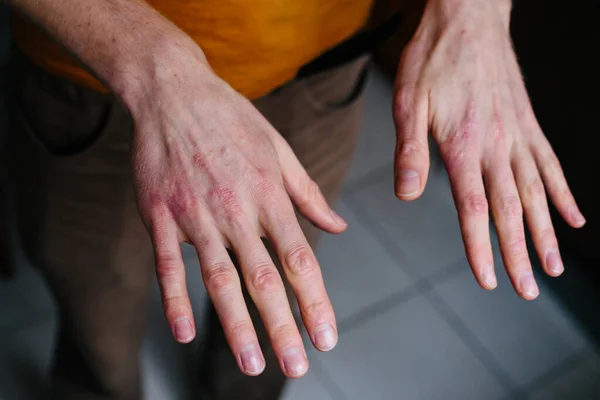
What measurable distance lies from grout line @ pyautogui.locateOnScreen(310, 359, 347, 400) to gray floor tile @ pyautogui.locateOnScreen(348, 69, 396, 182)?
21.6 inches

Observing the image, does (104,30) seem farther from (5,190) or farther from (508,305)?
(508,305)

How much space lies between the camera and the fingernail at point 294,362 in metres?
0.48

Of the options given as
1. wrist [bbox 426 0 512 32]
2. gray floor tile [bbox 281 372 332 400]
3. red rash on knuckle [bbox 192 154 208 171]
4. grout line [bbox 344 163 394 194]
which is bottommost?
gray floor tile [bbox 281 372 332 400]

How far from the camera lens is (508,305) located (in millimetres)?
1523

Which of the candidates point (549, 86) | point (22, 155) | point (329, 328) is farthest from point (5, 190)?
point (549, 86)

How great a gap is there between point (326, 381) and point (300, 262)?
89cm

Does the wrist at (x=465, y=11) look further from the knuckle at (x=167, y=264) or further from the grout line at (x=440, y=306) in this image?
the grout line at (x=440, y=306)

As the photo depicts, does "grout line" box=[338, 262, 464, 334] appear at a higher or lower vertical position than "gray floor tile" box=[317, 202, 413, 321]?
lower

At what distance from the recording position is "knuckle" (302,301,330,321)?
0.51m

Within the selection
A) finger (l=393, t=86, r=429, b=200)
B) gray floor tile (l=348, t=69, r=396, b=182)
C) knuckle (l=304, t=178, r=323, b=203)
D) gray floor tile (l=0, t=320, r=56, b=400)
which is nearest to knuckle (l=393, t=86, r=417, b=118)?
finger (l=393, t=86, r=429, b=200)

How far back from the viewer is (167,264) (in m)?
0.50

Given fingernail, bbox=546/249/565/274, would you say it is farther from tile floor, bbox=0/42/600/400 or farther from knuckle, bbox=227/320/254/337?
tile floor, bbox=0/42/600/400

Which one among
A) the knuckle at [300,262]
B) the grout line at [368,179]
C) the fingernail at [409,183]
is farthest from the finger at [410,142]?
the grout line at [368,179]

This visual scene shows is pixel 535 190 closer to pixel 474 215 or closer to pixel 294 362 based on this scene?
pixel 474 215
